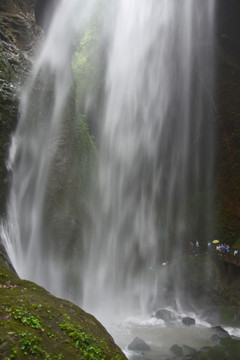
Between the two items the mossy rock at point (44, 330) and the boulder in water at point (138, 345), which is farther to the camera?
the boulder in water at point (138, 345)

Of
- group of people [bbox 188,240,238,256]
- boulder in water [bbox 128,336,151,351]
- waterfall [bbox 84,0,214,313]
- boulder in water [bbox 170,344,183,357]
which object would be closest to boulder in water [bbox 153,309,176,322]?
waterfall [bbox 84,0,214,313]

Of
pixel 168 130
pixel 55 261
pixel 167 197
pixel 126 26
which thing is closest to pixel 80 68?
pixel 126 26

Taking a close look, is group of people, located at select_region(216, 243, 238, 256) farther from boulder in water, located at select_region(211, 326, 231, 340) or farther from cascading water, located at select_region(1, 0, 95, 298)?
cascading water, located at select_region(1, 0, 95, 298)

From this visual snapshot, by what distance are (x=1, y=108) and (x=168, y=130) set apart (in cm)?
1419

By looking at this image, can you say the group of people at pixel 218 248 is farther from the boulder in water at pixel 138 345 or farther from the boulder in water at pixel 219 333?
the boulder in water at pixel 138 345

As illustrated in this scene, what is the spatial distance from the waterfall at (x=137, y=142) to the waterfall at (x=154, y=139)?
0.26 feet

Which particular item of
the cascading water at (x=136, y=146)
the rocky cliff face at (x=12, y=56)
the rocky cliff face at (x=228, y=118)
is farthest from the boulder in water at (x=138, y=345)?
the rocky cliff face at (x=228, y=118)

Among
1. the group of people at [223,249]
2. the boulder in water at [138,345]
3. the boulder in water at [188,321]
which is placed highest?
the group of people at [223,249]

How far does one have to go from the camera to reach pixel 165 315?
16.3m

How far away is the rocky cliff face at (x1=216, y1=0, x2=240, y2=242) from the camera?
19.5 meters

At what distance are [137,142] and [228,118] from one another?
7.00m

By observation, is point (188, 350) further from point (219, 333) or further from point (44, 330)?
point (44, 330)

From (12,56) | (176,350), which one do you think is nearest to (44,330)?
(176,350)

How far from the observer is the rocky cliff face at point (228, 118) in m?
19.5
